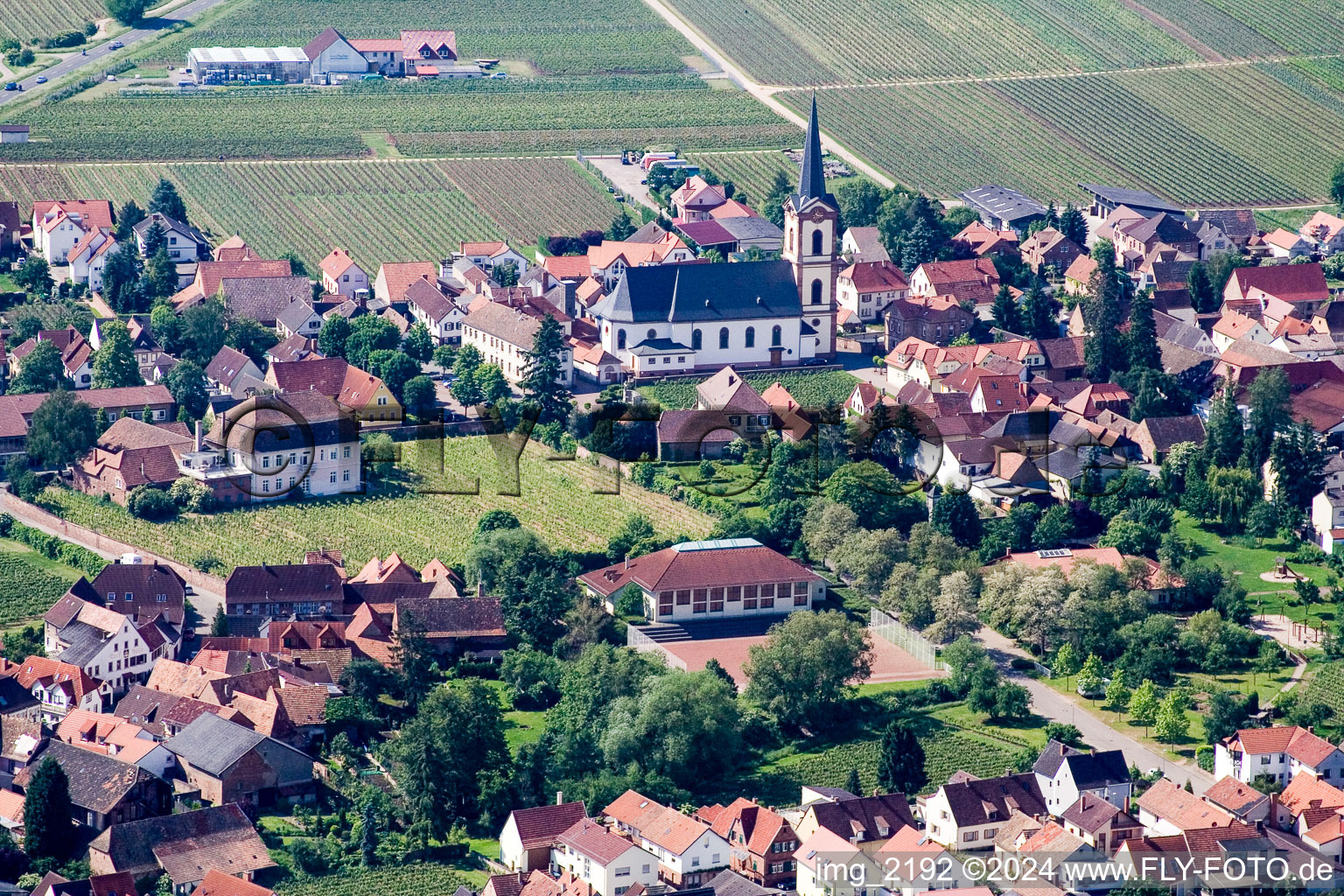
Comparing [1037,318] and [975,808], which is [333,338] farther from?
[975,808]

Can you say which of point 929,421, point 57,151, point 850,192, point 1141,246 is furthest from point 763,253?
point 57,151

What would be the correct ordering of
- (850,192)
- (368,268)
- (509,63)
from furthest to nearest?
1. (509,63)
2. (850,192)
3. (368,268)

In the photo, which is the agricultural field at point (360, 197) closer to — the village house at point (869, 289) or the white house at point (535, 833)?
the village house at point (869, 289)

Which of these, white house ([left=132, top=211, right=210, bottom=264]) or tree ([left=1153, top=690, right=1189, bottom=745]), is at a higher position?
tree ([left=1153, top=690, right=1189, bottom=745])

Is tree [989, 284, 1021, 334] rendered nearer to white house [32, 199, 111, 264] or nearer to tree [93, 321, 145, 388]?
tree [93, 321, 145, 388]

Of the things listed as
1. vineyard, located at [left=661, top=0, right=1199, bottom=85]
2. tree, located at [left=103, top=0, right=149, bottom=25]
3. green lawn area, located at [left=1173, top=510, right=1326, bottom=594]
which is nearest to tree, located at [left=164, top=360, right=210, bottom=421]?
green lawn area, located at [left=1173, top=510, right=1326, bottom=594]

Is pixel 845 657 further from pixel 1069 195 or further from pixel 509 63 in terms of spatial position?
pixel 509 63
